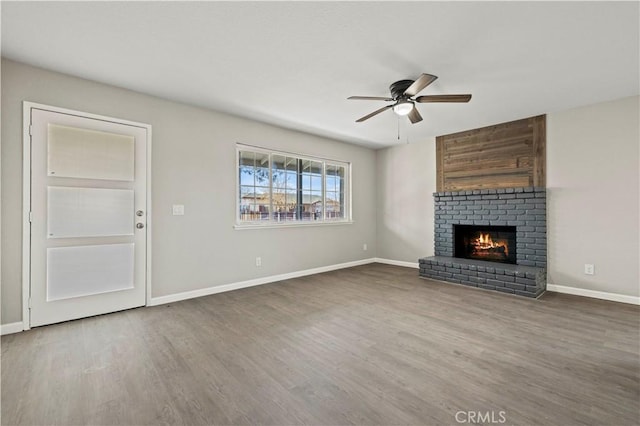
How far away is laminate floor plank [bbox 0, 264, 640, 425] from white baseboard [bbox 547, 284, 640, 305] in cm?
18

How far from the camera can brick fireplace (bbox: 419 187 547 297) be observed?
394 centimetres

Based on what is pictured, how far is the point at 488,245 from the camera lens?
4.82m

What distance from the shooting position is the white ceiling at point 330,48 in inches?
78.6

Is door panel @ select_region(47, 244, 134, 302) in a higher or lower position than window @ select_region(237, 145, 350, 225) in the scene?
lower

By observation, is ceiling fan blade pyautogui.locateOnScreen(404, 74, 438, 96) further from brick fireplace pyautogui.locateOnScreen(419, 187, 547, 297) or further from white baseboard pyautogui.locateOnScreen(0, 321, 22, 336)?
white baseboard pyautogui.locateOnScreen(0, 321, 22, 336)

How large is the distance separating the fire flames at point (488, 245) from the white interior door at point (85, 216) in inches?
199

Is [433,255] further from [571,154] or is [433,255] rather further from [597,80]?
[597,80]

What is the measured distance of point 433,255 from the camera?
17.4 ft

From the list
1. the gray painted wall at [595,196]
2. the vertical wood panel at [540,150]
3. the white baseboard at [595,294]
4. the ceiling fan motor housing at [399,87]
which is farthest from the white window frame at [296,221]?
the white baseboard at [595,294]

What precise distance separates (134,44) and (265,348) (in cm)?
274

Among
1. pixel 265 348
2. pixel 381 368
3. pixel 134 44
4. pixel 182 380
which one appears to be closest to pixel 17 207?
pixel 134 44

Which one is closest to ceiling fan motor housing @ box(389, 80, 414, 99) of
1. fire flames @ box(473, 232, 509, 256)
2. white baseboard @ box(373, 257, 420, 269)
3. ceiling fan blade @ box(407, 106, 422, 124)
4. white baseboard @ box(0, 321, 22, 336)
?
ceiling fan blade @ box(407, 106, 422, 124)

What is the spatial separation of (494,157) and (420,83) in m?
2.76

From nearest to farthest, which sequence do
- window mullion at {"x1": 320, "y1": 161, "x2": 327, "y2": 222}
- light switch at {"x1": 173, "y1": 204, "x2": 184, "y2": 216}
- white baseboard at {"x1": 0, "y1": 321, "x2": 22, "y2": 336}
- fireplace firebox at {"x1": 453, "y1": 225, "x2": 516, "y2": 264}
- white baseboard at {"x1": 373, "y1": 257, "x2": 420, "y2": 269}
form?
white baseboard at {"x1": 0, "y1": 321, "x2": 22, "y2": 336}
light switch at {"x1": 173, "y1": 204, "x2": 184, "y2": 216}
fireplace firebox at {"x1": 453, "y1": 225, "x2": 516, "y2": 264}
window mullion at {"x1": 320, "y1": 161, "x2": 327, "y2": 222}
white baseboard at {"x1": 373, "y1": 257, "x2": 420, "y2": 269}
